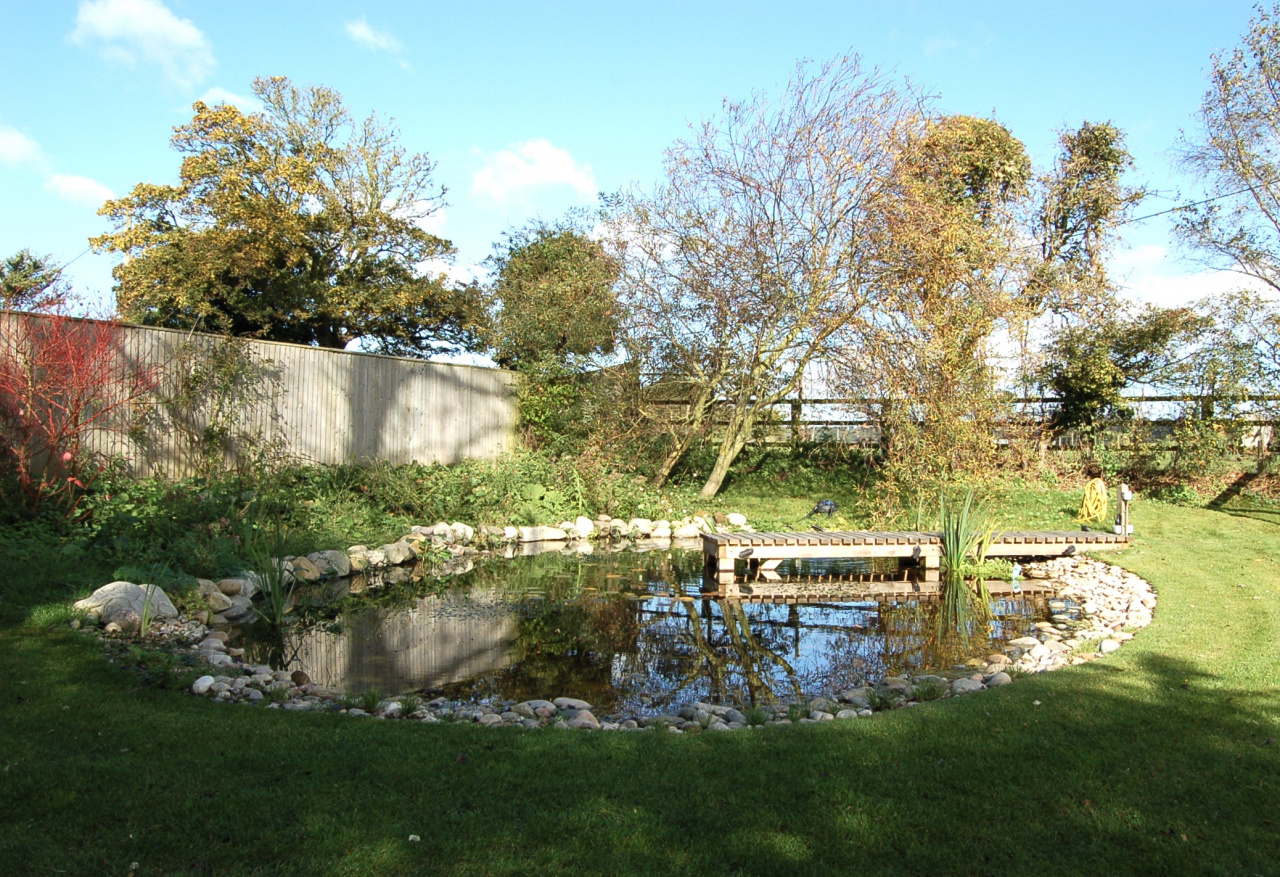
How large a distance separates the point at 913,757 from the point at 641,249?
35.5ft

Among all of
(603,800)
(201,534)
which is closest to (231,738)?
(603,800)

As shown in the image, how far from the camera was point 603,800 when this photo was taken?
3049 millimetres

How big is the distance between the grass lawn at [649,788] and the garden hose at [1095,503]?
7803mm

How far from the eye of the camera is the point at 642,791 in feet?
10.3

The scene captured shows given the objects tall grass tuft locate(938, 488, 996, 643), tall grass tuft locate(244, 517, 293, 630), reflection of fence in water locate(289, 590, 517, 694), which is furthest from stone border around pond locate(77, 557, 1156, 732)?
tall grass tuft locate(938, 488, 996, 643)

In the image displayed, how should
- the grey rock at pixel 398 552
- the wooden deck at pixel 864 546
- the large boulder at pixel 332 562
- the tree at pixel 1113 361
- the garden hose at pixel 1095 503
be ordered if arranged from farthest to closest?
the tree at pixel 1113 361
the garden hose at pixel 1095 503
the grey rock at pixel 398 552
the wooden deck at pixel 864 546
the large boulder at pixel 332 562

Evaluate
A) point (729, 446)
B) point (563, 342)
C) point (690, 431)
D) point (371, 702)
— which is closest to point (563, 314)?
point (563, 342)

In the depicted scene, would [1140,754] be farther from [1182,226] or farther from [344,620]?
[1182,226]

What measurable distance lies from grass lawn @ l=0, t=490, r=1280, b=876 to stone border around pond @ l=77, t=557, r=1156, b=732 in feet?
1.01

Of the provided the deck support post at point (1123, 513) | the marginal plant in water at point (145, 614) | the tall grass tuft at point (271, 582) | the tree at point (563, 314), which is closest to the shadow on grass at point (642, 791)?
the marginal plant in water at point (145, 614)

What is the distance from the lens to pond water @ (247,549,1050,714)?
527 centimetres

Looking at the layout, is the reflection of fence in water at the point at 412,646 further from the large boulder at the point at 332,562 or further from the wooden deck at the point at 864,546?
the wooden deck at the point at 864,546

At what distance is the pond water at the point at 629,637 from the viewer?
17.3ft

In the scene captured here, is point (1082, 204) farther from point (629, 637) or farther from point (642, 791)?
point (642, 791)
